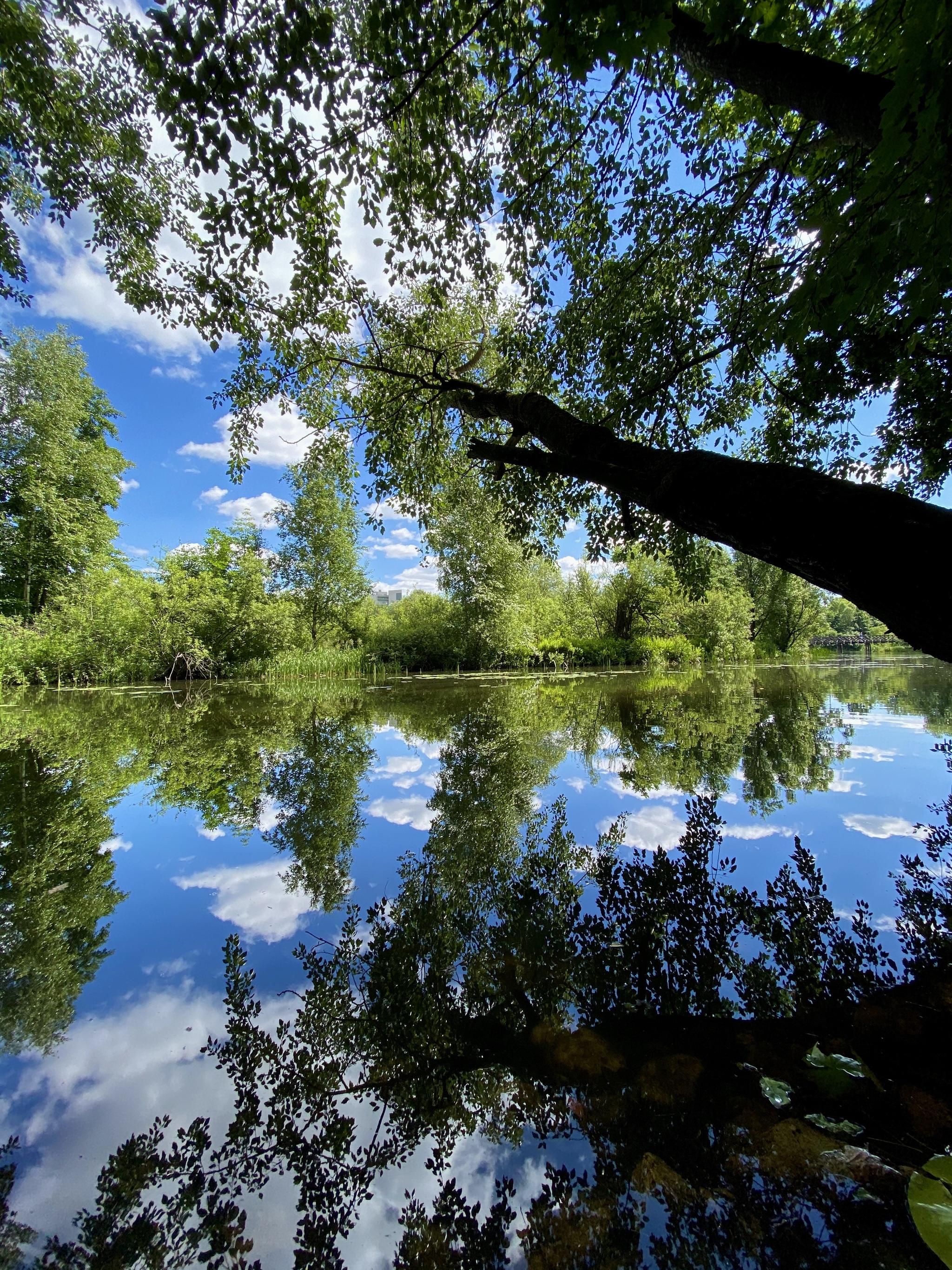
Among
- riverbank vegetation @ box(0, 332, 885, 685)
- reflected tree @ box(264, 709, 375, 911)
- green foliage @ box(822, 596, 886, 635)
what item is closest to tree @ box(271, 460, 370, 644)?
riverbank vegetation @ box(0, 332, 885, 685)

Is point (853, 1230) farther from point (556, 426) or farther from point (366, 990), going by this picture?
point (556, 426)

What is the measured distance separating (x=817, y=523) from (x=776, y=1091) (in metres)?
1.83

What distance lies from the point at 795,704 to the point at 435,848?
932 cm

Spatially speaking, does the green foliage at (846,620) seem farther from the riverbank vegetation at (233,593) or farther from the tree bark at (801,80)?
the tree bark at (801,80)

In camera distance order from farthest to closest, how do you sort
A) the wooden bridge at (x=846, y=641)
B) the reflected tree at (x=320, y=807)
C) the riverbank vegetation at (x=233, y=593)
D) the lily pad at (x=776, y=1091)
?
the wooden bridge at (x=846, y=641) < the riverbank vegetation at (x=233, y=593) < the reflected tree at (x=320, y=807) < the lily pad at (x=776, y=1091)

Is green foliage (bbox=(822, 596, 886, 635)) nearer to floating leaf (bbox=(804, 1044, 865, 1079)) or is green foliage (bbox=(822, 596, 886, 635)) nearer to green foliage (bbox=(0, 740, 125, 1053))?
floating leaf (bbox=(804, 1044, 865, 1079))

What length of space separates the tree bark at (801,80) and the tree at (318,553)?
19.3 m

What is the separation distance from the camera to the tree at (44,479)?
52.6 feet

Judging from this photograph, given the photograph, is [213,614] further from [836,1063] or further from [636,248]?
[836,1063]

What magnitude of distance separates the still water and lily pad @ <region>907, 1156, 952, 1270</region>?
0.35 feet

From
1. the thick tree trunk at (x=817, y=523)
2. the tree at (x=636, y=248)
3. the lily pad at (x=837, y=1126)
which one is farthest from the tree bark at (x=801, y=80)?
the lily pad at (x=837, y=1126)

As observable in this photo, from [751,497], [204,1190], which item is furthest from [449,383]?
[204,1190]

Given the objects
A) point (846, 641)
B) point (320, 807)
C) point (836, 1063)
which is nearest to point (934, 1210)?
point (836, 1063)

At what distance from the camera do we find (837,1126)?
1.24 m
